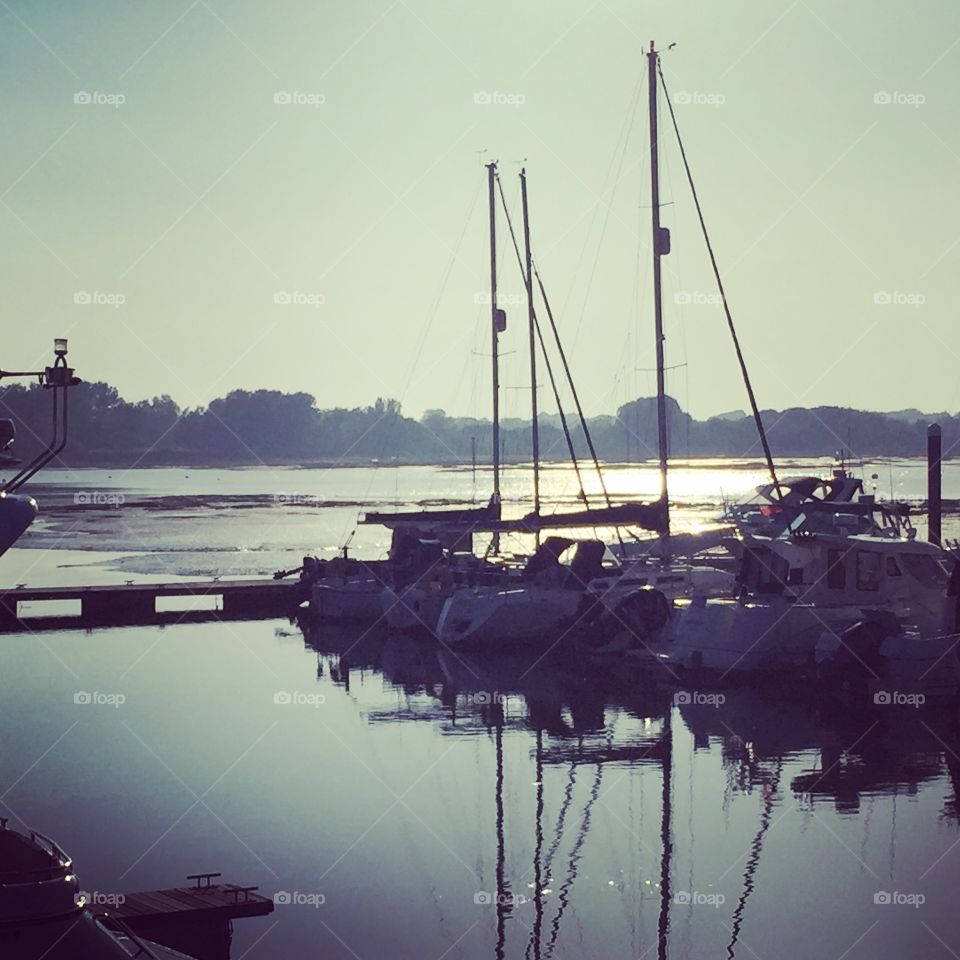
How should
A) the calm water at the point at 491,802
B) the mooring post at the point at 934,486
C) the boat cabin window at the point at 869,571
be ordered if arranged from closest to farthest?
the calm water at the point at 491,802
the boat cabin window at the point at 869,571
the mooring post at the point at 934,486

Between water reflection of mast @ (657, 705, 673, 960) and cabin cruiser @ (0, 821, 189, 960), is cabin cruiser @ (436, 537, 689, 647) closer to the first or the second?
water reflection of mast @ (657, 705, 673, 960)

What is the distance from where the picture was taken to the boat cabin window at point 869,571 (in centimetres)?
3622

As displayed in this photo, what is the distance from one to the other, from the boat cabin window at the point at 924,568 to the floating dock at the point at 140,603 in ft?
84.9

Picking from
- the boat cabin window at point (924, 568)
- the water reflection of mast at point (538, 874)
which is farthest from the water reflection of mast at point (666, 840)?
the boat cabin window at point (924, 568)

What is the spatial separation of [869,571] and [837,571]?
79 centimetres

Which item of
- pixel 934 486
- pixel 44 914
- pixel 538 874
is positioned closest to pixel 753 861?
pixel 538 874

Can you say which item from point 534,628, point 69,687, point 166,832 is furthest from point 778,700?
point 69,687

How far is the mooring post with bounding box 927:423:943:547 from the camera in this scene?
137 ft

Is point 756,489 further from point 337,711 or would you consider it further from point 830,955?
point 830,955

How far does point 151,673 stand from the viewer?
40500 mm

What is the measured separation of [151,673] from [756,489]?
19.1 m

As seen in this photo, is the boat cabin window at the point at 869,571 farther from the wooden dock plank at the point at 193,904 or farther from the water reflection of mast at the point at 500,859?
the wooden dock plank at the point at 193,904

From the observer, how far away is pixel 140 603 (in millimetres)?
54250

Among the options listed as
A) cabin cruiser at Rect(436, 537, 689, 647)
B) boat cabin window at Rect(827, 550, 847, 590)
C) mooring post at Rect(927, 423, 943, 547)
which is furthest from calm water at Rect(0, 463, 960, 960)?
mooring post at Rect(927, 423, 943, 547)
